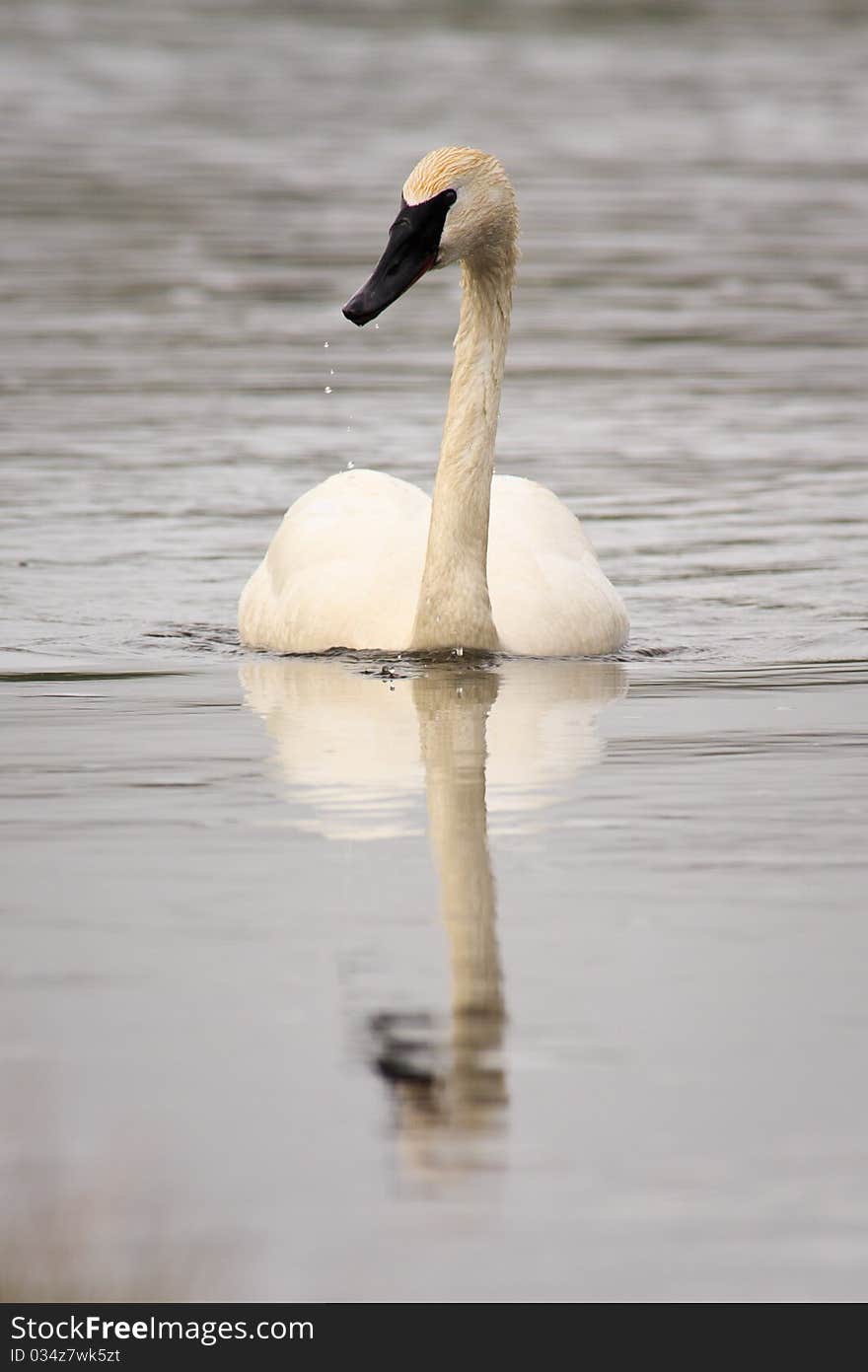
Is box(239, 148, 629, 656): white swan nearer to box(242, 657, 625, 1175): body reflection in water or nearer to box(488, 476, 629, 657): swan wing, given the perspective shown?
box(488, 476, 629, 657): swan wing

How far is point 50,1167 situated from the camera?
468cm

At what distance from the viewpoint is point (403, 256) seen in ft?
32.0

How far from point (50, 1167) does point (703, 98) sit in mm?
39422

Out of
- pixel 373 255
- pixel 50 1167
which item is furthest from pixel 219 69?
pixel 50 1167

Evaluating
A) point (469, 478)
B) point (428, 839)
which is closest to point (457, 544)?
point (469, 478)

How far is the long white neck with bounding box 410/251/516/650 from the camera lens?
389 inches

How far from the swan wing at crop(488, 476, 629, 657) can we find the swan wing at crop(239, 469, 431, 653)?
304 millimetres

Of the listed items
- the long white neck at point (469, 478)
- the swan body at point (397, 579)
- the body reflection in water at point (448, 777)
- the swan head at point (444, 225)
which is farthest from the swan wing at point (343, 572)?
the swan head at point (444, 225)

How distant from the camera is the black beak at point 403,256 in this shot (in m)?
9.55

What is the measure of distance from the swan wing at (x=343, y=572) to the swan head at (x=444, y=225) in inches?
39.5

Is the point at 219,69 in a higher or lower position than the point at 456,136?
higher

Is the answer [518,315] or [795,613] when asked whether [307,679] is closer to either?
[795,613]

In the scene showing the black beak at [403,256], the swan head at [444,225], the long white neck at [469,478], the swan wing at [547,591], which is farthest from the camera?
the swan wing at [547,591]

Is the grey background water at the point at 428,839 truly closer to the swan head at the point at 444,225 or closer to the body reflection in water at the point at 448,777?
the body reflection in water at the point at 448,777
